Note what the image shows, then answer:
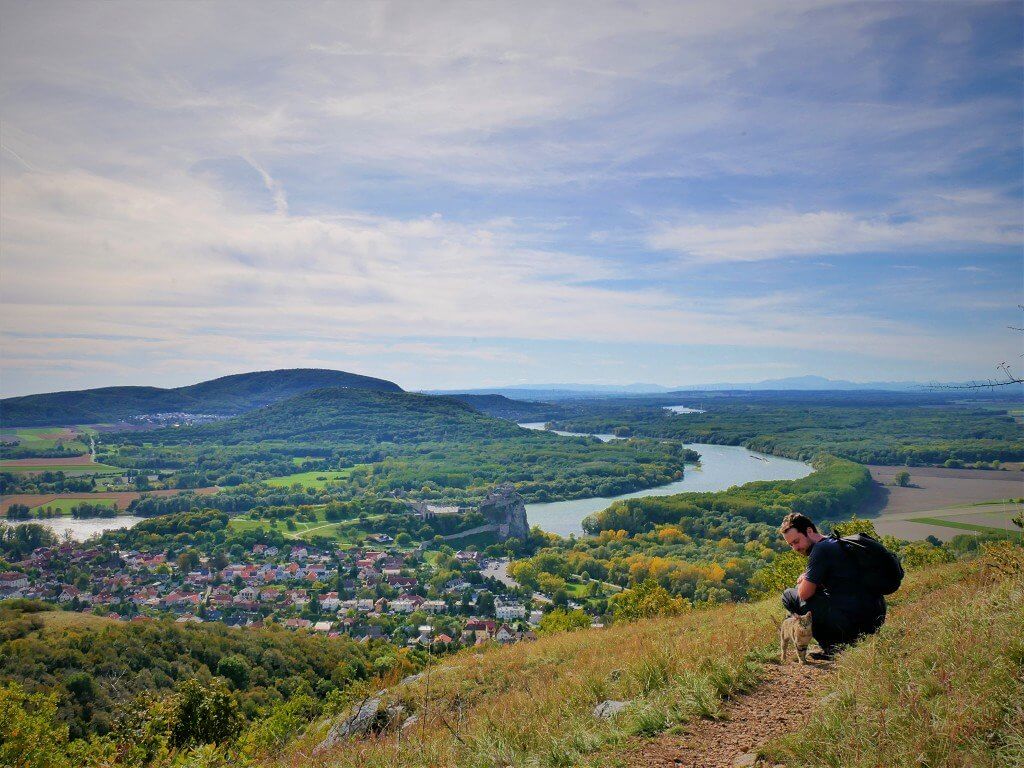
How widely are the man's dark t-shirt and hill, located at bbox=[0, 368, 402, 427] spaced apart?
142962 mm

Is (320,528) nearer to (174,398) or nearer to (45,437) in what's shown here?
(45,437)

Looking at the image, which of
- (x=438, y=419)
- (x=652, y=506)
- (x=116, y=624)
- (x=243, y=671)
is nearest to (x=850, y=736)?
(x=243, y=671)

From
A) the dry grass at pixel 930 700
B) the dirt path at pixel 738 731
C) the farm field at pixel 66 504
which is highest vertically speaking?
the dry grass at pixel 930 700

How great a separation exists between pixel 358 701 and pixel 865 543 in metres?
6.19

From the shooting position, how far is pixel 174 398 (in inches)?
6132

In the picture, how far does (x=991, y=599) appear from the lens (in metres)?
4.54

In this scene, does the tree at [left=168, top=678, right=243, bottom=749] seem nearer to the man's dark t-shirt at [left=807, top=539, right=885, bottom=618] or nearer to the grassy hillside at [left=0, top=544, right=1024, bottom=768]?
the grassy hillside at [left=0, top=544, right=1024, bottom=768]

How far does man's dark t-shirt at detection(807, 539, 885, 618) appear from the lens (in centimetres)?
445

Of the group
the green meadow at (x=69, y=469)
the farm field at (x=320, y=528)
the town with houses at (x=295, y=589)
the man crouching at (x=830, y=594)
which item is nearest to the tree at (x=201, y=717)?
the man crouching at (x=830, y=594)

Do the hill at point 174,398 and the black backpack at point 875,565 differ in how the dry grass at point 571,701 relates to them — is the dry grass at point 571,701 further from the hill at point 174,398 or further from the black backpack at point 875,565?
the hill at point 174,398

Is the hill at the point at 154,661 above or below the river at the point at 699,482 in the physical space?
above

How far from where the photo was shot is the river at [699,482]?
6606cm

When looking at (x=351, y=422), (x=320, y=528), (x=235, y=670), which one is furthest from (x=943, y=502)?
(x=351, y=422)

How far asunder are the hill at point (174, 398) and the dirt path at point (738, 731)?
468 ft
